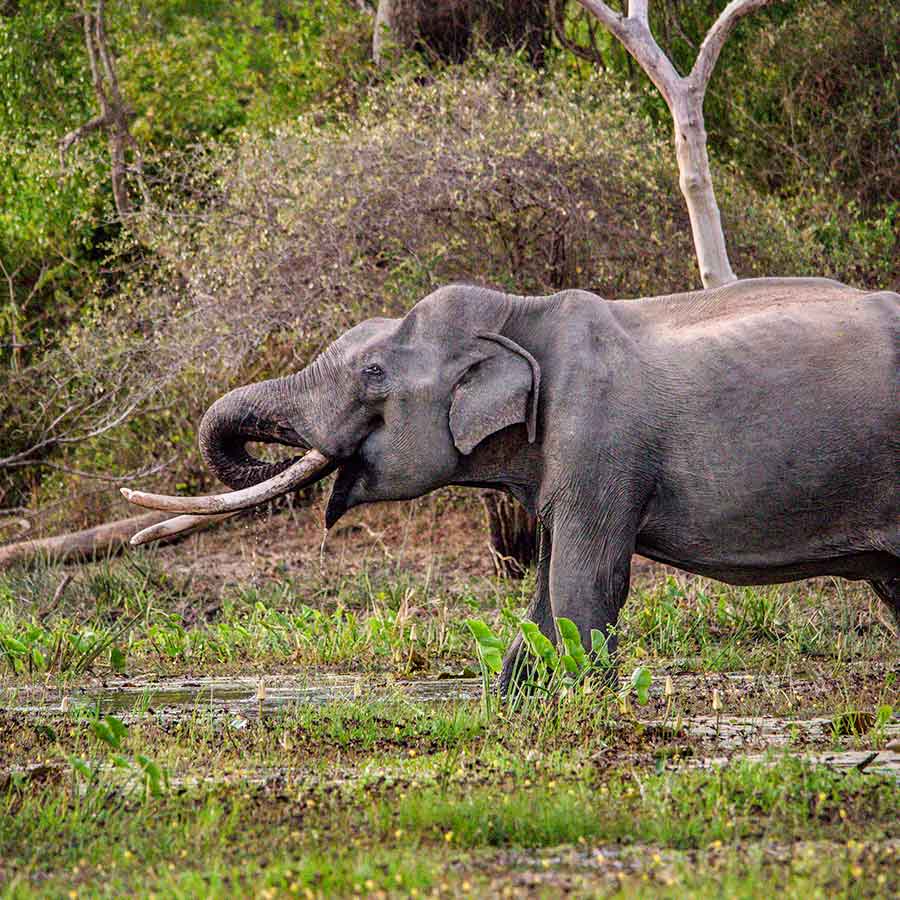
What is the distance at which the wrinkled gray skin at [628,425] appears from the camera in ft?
23.2

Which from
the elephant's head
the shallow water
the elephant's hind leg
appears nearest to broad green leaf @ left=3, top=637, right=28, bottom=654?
the shallow water

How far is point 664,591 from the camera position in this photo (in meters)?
11.4

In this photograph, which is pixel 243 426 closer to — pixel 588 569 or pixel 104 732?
pixel 588 569

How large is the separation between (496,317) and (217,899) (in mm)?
4000

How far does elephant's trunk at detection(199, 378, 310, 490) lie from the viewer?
751 cm

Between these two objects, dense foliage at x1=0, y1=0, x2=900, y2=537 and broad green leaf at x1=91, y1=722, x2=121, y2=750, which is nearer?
broad green leaf at x1=91, y1=722, x2=121, y2=750

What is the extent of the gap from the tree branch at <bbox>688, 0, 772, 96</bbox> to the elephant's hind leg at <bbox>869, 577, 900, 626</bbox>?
6233 mm

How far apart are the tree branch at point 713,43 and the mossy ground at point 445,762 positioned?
13.9ft

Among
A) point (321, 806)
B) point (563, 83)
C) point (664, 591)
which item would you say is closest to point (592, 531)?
point (321, 806)

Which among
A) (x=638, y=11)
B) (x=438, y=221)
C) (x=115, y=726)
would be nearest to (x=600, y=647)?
(x=115, y=726)

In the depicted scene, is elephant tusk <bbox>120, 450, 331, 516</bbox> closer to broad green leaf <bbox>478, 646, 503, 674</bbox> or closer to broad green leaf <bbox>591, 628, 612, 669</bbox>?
broad green leaf <bbox>478, 646, 503, 674</bbox>

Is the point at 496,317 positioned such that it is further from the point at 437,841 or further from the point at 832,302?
the point at 437,841

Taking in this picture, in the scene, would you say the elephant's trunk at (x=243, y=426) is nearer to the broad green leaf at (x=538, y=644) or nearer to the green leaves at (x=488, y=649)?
the green leaves at (x=488, y=649)

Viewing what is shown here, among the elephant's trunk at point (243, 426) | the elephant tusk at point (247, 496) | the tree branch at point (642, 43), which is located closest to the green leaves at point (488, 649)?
the elephant tusk at point (247, 496)
